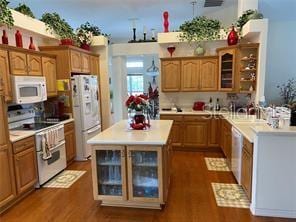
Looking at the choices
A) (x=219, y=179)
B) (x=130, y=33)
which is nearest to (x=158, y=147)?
(x=219, y=179)

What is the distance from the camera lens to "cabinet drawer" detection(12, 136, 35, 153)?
3.16 meters

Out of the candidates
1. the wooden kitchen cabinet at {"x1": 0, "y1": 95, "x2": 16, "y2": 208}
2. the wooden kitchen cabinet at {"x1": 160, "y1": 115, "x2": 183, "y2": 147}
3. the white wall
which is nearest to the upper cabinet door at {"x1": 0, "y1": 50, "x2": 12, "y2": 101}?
the wooden kitchen cabinet at {"x1": 0, "y1": 95, "x2": 16, "y2": 208}

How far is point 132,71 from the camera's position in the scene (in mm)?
12188

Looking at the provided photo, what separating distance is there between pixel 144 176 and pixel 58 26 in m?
3.62

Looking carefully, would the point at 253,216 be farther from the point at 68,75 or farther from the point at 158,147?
the point at 68,75

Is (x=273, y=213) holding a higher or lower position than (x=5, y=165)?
lower

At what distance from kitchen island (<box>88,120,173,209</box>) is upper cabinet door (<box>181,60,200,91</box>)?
8.59ft

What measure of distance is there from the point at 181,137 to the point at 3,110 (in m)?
3.53

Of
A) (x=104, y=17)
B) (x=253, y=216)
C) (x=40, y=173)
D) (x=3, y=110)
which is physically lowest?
(x=253, y=216)

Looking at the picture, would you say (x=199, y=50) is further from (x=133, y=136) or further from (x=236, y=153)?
(x=133, y=136)

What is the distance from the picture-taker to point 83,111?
4.79m

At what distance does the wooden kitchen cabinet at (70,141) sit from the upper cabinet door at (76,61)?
1131 millimetres

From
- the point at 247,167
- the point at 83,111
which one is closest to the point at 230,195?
the point at 247,167

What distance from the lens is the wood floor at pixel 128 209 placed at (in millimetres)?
2783
